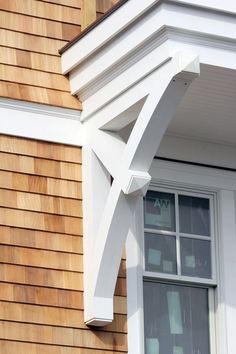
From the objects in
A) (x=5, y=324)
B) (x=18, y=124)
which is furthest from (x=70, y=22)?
(x=5, y=324)

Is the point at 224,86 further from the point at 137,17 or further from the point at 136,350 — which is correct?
the point at 136,350

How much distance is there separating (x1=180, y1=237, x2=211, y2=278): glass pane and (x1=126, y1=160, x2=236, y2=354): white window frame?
0.05 metres

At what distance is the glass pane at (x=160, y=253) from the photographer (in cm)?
902

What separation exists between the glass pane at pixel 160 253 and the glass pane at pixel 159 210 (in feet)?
0.24

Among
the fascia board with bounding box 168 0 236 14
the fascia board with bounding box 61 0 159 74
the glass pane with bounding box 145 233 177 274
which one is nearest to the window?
the glass pane with bounding box 145 233 177 274

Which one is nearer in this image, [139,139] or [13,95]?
[139,139]

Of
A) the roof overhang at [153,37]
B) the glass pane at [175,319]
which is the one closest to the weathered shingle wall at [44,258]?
the glass pane at [175,319]

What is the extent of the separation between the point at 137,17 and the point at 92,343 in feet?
6.38

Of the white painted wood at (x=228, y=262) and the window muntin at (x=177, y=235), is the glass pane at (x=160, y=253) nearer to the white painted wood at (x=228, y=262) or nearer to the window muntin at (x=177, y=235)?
the window muntin at (x=177, y=235)

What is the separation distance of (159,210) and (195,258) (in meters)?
0.39

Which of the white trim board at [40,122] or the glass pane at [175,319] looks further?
the glass pane at [175,319]

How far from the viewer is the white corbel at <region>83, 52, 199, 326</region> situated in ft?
26.2

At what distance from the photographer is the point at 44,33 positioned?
8945 mm

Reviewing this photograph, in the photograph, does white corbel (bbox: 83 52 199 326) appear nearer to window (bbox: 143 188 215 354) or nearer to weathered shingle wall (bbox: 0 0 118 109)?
weathered shingle wall (bbox: 0 0 118 109)
